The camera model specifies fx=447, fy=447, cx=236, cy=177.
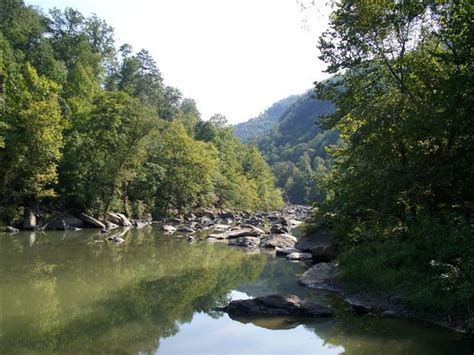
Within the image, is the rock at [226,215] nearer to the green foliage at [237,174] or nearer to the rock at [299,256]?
the green foliage at [237,174]

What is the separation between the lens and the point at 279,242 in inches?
1070

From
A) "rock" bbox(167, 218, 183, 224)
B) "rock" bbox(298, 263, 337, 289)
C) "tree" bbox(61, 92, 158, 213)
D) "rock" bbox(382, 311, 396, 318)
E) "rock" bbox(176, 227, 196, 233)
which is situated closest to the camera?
"rock" bbox(382, 311, 396, 318)

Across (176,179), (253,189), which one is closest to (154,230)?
(176,179)

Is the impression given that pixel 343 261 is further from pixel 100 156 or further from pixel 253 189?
pixel 253 189

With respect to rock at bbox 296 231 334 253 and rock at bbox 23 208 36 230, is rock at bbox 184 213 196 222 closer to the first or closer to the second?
rock at bbox 23 208 36 230

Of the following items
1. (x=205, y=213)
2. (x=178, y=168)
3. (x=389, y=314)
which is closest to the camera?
(x=389, y=314)

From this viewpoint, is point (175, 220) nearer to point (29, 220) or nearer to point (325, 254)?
point (29, 220)

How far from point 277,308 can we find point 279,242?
49.8 feet

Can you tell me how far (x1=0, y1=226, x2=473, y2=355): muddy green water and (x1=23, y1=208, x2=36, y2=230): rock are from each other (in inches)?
446

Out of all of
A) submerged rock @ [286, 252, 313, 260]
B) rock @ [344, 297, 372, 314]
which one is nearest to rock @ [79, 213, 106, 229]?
submerged rock @ [286, 252, 313, 260]

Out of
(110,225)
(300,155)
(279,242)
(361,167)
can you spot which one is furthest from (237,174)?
(300,155)

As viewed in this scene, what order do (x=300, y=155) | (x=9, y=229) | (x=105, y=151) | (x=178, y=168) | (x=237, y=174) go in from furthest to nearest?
(x=300, y=155), (x=237, y=174), (x=178, y=168), (x=105, y=151), (x=9, y=229)

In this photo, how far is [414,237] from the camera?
1393 cm

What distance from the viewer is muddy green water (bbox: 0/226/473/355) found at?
31.4ft
